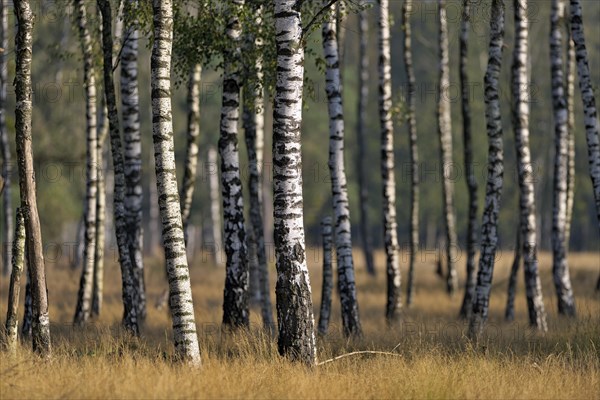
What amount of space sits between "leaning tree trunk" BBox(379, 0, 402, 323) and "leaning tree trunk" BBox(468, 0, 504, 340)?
2.98 metres

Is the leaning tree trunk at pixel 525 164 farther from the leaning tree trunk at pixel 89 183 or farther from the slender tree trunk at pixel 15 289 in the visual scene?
the slender tree trunk at pixel 15 289

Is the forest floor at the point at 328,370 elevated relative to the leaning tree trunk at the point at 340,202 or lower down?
lower down

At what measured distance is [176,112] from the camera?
1871 inches

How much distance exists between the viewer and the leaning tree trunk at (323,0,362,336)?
49.8 feet

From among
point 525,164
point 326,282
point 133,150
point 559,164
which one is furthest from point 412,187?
point 133,150

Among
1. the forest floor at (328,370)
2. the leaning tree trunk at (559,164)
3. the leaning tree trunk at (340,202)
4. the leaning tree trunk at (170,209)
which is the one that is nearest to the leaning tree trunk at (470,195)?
the leaning tree trunk at (559,164)

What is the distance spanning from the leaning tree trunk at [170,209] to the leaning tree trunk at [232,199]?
12.3ft

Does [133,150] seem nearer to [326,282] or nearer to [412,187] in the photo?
[326,282]

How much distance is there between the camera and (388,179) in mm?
18594

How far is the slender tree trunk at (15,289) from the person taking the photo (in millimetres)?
10312

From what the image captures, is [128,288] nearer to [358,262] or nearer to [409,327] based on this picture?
[409,327]

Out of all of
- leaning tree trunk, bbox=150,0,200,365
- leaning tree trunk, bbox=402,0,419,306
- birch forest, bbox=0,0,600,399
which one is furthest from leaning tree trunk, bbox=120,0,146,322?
leaning tree trunk, bbox=402,0,419,306

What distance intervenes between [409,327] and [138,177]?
557cm

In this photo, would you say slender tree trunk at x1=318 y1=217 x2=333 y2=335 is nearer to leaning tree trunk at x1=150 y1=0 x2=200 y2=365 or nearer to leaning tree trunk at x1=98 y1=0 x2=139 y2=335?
leaning tree trunk at x1=98 y1=0 x2=139 y2=335
